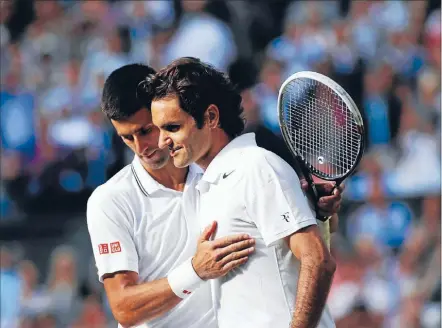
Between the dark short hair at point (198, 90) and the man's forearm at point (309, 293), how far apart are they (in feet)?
2.52

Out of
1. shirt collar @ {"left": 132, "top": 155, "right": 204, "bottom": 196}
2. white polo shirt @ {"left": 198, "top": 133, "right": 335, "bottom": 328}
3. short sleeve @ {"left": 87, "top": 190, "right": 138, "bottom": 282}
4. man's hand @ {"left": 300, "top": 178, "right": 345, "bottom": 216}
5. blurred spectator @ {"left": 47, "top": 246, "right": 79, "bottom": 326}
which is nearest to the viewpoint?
white polo shirt @ {"left": 198, "top": 133, "right": 335, "bottom": 328}

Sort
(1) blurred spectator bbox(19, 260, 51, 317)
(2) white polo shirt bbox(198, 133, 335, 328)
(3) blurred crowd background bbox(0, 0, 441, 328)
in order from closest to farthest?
(2) white polo shirt bbox(198, 133, 335, 328) → (3) blurred crowd background bbox(0, 0, 441, 328) → (1) blurred spectator bbox(19, 260, 51, 317)

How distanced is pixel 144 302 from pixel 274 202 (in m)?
0.87

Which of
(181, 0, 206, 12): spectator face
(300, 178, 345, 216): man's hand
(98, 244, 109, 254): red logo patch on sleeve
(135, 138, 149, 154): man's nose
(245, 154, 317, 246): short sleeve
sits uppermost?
(245, 154, 317, 246): short sleeve

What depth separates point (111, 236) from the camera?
454 centimetres

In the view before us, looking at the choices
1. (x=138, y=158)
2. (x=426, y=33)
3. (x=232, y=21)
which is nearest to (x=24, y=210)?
(x=232, y=21)

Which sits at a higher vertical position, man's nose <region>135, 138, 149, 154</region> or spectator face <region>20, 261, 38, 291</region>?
man's nose <region>135, 138, 149, 154</region>

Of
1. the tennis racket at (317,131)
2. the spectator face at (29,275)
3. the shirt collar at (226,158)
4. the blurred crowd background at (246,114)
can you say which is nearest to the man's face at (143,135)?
the shirt collar at (226,158)

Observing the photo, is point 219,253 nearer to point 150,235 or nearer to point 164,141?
point 164,141

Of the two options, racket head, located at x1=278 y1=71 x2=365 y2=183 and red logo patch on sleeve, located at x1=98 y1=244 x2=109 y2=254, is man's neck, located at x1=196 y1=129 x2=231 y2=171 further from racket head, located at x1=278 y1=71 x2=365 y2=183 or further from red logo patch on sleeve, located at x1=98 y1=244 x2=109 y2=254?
red logo patch on sleeve, located at x1=98 y1=244 x2=109 y2=254

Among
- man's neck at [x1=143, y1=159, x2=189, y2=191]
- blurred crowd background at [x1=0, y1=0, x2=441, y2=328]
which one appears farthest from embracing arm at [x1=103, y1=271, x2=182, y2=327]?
blurred crowd background at [x1=0, y1=0, x2=441, y2=328]

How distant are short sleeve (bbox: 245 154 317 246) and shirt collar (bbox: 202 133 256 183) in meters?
0.16

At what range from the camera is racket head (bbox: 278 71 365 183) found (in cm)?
428

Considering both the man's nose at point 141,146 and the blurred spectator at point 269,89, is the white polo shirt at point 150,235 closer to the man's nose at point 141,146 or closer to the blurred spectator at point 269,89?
the man's nose at point 141,146
